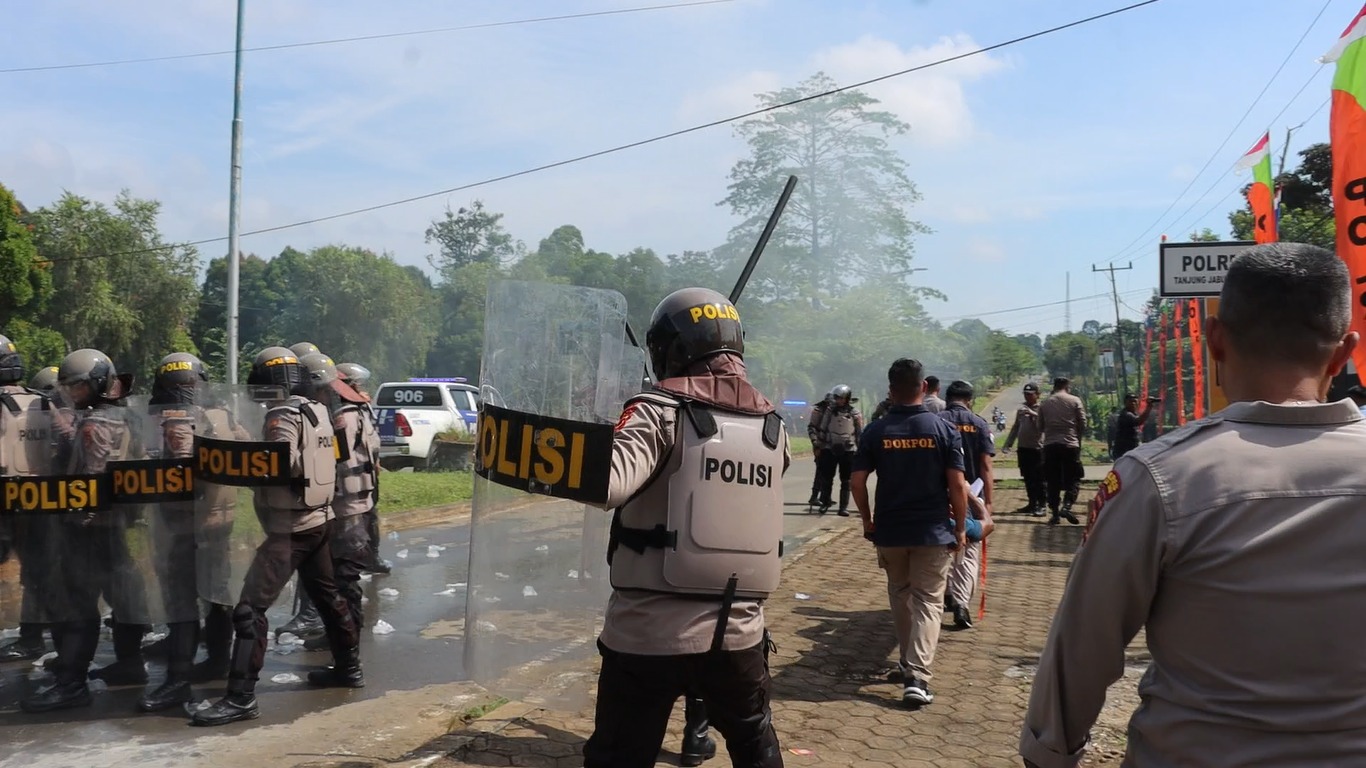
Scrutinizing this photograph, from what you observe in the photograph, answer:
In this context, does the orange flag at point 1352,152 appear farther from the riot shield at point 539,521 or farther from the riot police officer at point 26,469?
the riot police officer at point 26,469

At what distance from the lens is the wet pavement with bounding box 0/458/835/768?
16.0 ft

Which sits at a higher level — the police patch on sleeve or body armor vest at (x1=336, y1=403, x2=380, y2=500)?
the police patch on sleeve

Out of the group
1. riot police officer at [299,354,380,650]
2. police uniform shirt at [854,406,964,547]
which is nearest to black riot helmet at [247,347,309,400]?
riot police officer at [299,354,380,650]

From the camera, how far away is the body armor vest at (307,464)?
18.7 ft

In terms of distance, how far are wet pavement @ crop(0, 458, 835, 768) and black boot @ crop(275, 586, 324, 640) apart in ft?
0.86

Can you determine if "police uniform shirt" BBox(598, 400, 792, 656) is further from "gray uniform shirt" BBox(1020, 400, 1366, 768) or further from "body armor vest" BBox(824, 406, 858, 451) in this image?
"body armor vest" BBox(824, 406, 858, 451)

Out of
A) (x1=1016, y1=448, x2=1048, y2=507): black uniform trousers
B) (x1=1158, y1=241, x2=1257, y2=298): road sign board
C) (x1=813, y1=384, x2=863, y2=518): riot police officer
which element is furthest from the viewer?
(x1=1016, y1=448, x2=1048, y2=507): black uniform trousers

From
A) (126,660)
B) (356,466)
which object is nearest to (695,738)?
(356,466)

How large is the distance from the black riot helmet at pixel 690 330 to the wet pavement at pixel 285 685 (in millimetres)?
989

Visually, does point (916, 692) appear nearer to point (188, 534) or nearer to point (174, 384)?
point (188, 534)

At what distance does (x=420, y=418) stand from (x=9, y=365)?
13.7m

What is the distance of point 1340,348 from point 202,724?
5.33 m

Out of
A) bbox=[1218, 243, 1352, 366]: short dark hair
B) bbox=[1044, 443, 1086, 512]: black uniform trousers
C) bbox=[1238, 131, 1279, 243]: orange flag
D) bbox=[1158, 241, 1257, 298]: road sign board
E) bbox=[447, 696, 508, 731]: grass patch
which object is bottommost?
bbox=[447, 696, 508, 731]: grass patch

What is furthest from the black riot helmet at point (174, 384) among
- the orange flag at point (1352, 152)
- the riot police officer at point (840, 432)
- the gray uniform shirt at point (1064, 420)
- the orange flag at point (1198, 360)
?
the orange flag at point (1198, 360)
